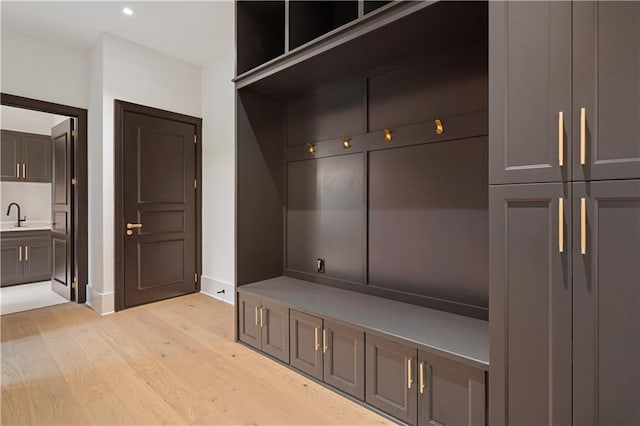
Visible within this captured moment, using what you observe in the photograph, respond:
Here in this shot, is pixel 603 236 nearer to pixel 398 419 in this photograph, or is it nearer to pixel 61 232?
pixel 398 419

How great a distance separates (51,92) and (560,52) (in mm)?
4514

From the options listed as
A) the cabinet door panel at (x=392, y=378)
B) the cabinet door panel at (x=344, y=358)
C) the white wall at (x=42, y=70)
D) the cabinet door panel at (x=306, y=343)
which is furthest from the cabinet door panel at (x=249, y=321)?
the white wall at (x=42, y=70)

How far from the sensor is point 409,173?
7.37 feet

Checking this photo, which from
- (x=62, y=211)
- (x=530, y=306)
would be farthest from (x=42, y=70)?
(x=530, y=306)

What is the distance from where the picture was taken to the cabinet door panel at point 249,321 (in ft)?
8.30

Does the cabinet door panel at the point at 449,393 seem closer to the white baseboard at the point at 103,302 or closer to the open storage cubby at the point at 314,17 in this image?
the open storage cubby at the point at 314,17

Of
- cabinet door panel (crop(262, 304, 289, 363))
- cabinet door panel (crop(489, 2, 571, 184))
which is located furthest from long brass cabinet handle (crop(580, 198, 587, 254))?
cabinet door panel (crop(262, 304, 289, 363))

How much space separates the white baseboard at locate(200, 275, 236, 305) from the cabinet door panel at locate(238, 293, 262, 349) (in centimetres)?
114

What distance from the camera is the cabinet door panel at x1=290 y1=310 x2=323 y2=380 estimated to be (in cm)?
211

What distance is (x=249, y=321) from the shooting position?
262cm

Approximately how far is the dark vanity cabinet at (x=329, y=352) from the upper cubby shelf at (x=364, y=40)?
A: 1742 millimetres

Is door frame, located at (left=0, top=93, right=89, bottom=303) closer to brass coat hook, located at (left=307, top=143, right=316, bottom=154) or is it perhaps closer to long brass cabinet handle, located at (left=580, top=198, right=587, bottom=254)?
brass coat hook, located at (left=307, top=143, right=316, bottom=154)

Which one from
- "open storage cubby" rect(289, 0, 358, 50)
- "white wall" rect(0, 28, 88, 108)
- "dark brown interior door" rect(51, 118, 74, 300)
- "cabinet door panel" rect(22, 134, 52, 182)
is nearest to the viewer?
"open storage cubby" rect(289, 0, 358, 50)

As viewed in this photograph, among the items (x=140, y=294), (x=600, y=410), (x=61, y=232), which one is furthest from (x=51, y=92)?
(x=600, y=410)
